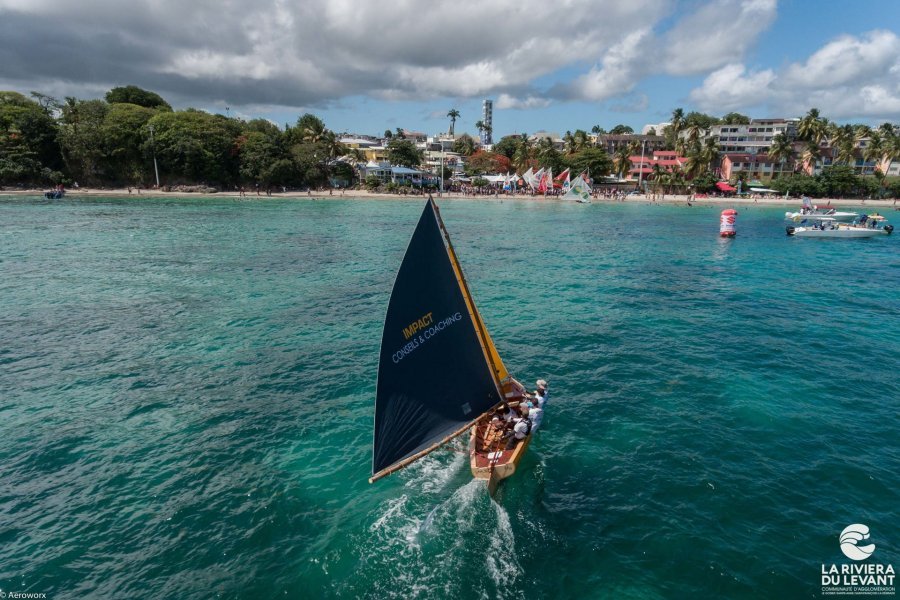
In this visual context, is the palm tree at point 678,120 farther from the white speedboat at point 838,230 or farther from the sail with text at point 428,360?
the sail with text at point 428,360

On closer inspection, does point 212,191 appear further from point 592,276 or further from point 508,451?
point 508,451

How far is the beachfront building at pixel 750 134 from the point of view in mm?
163750

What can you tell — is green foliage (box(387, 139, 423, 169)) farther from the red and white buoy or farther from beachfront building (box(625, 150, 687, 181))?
the red and white buoy

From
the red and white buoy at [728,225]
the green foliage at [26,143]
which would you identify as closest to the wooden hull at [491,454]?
the red and white buoy at [728,225]

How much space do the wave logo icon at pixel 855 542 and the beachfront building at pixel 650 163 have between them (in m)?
150

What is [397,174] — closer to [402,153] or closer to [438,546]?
[402,153]

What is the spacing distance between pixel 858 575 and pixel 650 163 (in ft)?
540

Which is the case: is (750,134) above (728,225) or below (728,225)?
above

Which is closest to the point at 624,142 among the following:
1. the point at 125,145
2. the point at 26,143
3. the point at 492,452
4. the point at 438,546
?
the point at 125,145

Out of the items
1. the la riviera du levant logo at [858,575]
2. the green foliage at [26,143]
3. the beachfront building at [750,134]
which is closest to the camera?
the la riviera du levant logo at [858,575]

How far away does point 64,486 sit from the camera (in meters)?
17.6

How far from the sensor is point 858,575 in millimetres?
14266

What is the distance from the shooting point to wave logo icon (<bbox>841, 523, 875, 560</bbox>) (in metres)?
15.0

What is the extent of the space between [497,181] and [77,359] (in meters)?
135
